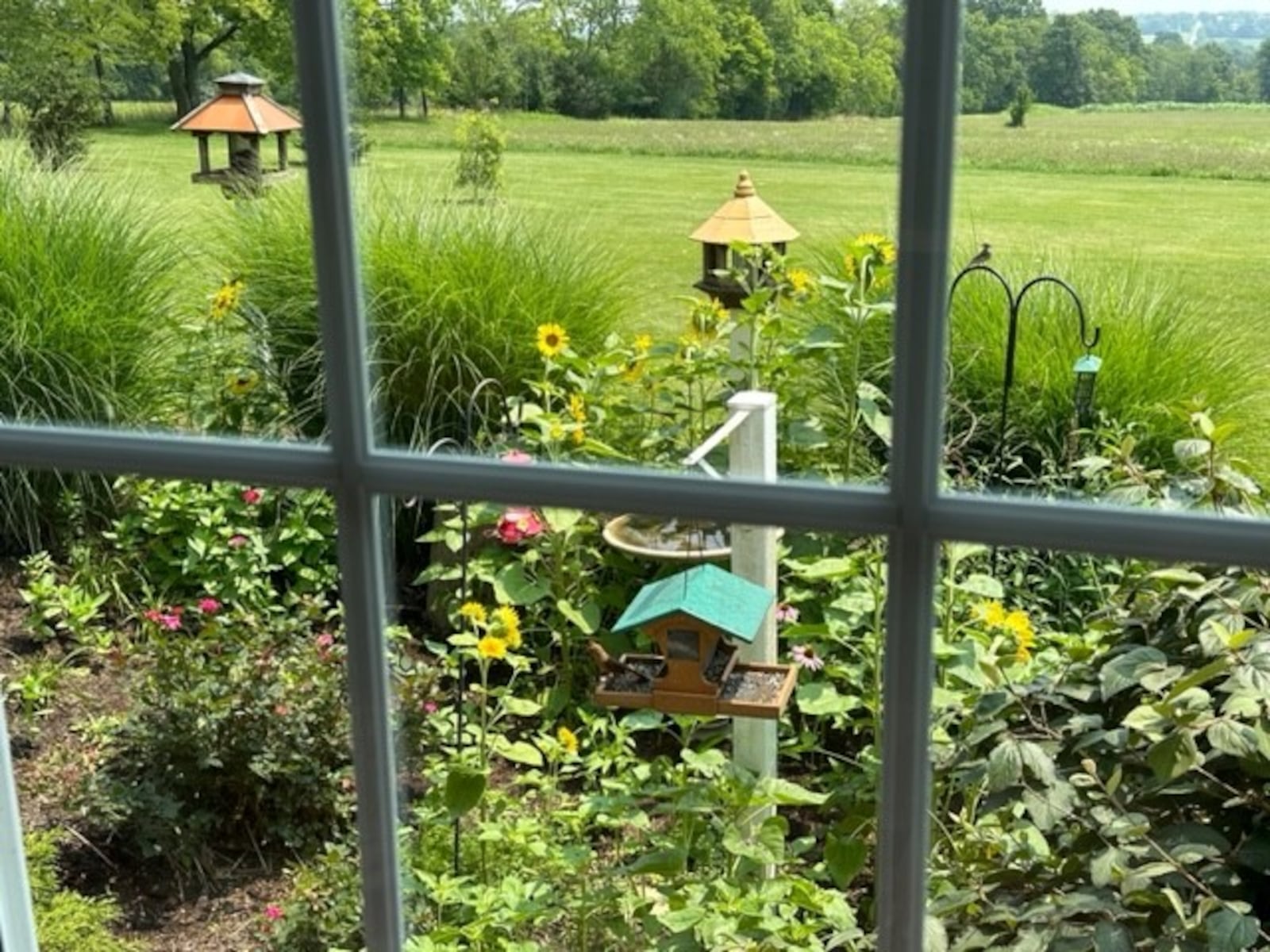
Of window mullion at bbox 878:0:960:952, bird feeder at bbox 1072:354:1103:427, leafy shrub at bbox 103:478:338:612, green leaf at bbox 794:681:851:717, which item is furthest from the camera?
leafy shrub at bbox 103:478:338:612

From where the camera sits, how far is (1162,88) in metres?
0.87

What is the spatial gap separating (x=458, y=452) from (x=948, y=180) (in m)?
0.39

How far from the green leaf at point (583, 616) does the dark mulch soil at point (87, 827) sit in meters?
0.35

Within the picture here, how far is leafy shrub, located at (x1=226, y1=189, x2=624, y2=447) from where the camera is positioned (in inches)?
41.1

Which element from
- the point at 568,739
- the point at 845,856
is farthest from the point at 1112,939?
the point at 568,739

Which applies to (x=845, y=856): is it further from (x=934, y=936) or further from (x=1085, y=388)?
(x=1085, y=388)

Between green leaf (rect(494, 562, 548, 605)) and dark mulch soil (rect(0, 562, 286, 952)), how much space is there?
1.05 ft

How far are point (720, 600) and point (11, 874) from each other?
639 millimetres

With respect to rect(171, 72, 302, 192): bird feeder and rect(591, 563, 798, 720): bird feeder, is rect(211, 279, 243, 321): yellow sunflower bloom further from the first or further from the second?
rect(591, 563, 798, 720): bird feeder

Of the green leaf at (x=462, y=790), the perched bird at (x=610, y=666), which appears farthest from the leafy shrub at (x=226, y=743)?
the perched bird at (x=610, y=666)

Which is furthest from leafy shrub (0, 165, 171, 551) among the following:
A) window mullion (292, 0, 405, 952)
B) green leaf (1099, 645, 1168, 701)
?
green leaf (1099, 645, 1168, 701)

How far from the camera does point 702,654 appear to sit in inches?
41.5

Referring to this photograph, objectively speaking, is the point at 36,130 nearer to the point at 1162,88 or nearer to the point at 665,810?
the point at 665,810

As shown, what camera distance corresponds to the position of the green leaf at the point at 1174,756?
93 centimetres
